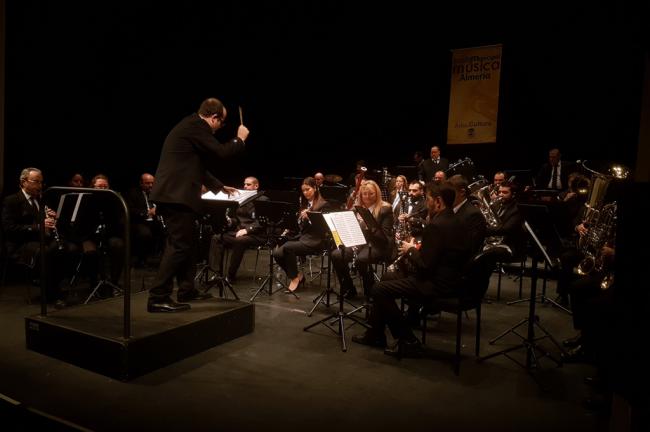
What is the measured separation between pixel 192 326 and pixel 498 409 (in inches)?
87.2

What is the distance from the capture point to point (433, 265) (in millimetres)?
3648

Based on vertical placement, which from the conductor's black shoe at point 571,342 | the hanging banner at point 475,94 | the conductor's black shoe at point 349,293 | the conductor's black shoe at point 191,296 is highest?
the hanging banner at point 475,94

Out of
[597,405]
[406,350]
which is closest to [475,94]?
[406,350]

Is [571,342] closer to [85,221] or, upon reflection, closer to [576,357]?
[576,357]

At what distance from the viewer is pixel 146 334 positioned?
131 inches

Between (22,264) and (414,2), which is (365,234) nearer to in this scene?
(22,264)

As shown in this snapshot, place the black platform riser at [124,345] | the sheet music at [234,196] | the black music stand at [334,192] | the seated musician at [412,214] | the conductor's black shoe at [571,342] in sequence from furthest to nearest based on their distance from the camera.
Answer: the black music stand at [334,192] → the seated musician at [412,214] → the sheet music at [234,196] → the conductor's black shoe at [571,342] → the black platform riser at [124,345]

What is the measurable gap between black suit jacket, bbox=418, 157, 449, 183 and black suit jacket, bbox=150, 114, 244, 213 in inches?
278

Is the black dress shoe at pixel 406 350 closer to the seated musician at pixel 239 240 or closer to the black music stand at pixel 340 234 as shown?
the black music stand at pixel 340 234

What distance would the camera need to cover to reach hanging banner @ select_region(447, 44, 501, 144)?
970cm

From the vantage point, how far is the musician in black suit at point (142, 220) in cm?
699

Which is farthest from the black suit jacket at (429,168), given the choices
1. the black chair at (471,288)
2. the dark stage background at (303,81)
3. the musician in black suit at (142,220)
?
the black chair at (471,288)

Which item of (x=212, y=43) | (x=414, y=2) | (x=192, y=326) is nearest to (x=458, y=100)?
(x=414, y=2)

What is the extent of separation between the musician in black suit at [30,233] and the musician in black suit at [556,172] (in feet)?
26.8
